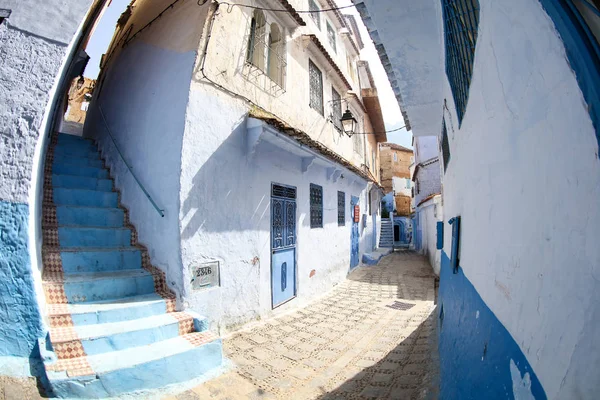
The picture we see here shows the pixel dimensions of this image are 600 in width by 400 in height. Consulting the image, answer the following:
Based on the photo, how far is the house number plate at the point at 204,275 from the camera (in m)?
4.62

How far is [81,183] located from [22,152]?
2876 mm

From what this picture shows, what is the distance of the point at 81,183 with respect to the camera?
219 inches

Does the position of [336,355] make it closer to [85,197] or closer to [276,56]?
[85,197]

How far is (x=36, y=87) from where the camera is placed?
10.0 feet

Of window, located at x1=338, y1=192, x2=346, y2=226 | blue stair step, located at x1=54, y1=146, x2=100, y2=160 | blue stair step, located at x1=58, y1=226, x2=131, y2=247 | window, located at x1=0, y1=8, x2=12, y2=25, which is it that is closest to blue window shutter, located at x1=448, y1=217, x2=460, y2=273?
blue stair step, located at x1=58, y1=226, x2=131, y2=247

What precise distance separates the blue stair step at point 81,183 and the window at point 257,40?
388 centimetres

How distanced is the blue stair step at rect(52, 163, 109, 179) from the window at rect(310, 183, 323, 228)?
4.80 metres

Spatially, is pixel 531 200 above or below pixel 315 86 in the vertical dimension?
below

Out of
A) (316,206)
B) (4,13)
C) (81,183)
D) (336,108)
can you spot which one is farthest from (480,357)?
(336,108)

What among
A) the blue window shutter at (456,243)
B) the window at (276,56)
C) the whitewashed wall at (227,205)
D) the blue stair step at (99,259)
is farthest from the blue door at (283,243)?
the blue window shutter at (456,243)

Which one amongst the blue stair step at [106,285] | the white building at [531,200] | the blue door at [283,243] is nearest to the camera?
the white building at [531,200]

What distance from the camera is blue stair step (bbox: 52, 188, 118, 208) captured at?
496 centimetres

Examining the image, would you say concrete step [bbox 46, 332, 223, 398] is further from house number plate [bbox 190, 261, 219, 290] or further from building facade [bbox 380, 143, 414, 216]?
building facade [bbox 380, 143, 414, 216]

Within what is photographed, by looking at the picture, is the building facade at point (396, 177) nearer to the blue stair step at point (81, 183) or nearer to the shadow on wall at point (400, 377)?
the shadow on wall at point (400, 377)
